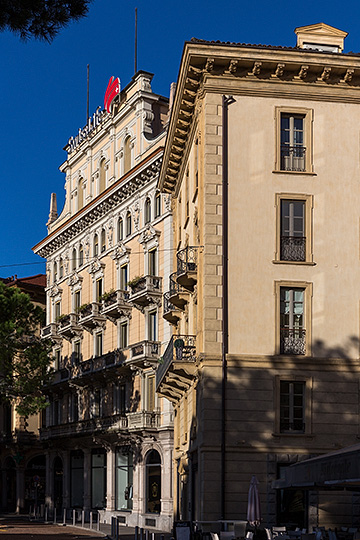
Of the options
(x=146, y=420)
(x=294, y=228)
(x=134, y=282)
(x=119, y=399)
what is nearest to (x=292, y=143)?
(x=294, y=228)

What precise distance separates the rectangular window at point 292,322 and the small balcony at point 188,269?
3.31 meters

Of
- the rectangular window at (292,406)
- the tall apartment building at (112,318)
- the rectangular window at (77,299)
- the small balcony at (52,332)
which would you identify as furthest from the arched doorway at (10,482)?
the rectangular window at (292,406)

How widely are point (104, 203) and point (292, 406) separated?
2770cm

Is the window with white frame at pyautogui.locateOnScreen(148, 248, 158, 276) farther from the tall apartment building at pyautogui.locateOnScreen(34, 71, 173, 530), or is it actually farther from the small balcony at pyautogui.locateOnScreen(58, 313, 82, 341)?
the small balcony at pyautogui.locateOnScreen(58, 313, 82, 341)

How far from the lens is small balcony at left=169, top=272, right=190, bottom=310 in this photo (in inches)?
1388

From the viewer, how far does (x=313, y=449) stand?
97.5 ft

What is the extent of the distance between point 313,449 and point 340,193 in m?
8.20

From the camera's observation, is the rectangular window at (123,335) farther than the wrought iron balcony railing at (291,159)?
Yes

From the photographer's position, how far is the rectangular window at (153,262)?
4941 cm

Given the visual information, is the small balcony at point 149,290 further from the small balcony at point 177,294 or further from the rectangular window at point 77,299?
the rectangular window at point 77,299

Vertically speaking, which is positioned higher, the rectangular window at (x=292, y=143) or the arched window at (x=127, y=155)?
the arched window at (x=127, y=155)

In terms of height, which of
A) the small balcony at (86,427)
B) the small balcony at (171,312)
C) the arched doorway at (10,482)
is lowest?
the arched doorway at (10,482)

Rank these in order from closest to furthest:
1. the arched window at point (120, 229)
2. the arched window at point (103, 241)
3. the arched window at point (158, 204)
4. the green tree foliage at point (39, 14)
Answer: the green tree foliage at point (39, 14) → the arched window at point (158, 204) → the arched window at point (120, 229) → the arched window at point (103, 241)

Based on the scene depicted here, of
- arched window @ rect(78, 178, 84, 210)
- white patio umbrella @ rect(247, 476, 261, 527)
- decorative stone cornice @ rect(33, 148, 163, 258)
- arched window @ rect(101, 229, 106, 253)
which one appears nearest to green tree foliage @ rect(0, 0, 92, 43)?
white patio umbrella @ rect(247, 476, 261, 527)
